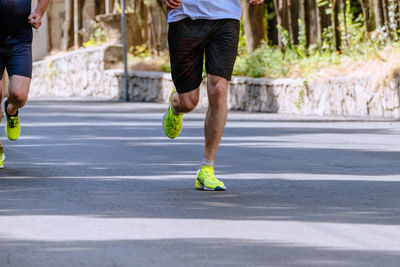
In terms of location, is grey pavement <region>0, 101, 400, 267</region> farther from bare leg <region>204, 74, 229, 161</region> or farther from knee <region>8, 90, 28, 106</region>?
knee <region>8, 90, 28, 106</region>

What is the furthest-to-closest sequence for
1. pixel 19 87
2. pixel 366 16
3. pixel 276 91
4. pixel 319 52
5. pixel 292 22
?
pixel 292 22 → pixel 319 52 → pixel 366 16 → pixel 276 91 → pixel 19 87

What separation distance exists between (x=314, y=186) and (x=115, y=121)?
1113 cm

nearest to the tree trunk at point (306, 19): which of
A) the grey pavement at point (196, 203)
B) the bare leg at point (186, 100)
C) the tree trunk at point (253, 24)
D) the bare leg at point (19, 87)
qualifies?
the tree trunk at point (253, 24)

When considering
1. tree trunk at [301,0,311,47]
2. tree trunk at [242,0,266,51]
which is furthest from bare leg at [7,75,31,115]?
tree trunk at [242,0,266,51]

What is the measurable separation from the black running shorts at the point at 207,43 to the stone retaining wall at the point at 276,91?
1097cm

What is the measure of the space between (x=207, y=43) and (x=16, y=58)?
2.09 m

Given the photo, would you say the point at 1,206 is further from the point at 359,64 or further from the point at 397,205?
the point at 359,64

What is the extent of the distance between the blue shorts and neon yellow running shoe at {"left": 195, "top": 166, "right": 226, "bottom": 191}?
2162 mm

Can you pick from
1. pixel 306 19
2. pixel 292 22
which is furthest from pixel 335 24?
pixel 292 22

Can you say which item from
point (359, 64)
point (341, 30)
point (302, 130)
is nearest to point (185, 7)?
point (302, 130)

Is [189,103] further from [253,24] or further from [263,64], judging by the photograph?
[253,24]

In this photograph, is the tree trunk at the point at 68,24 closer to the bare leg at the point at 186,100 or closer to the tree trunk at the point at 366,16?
the tree trunk at the point at 366,16

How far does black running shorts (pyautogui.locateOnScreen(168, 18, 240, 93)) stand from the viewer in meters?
8.25

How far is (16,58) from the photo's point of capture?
9.73 metres
